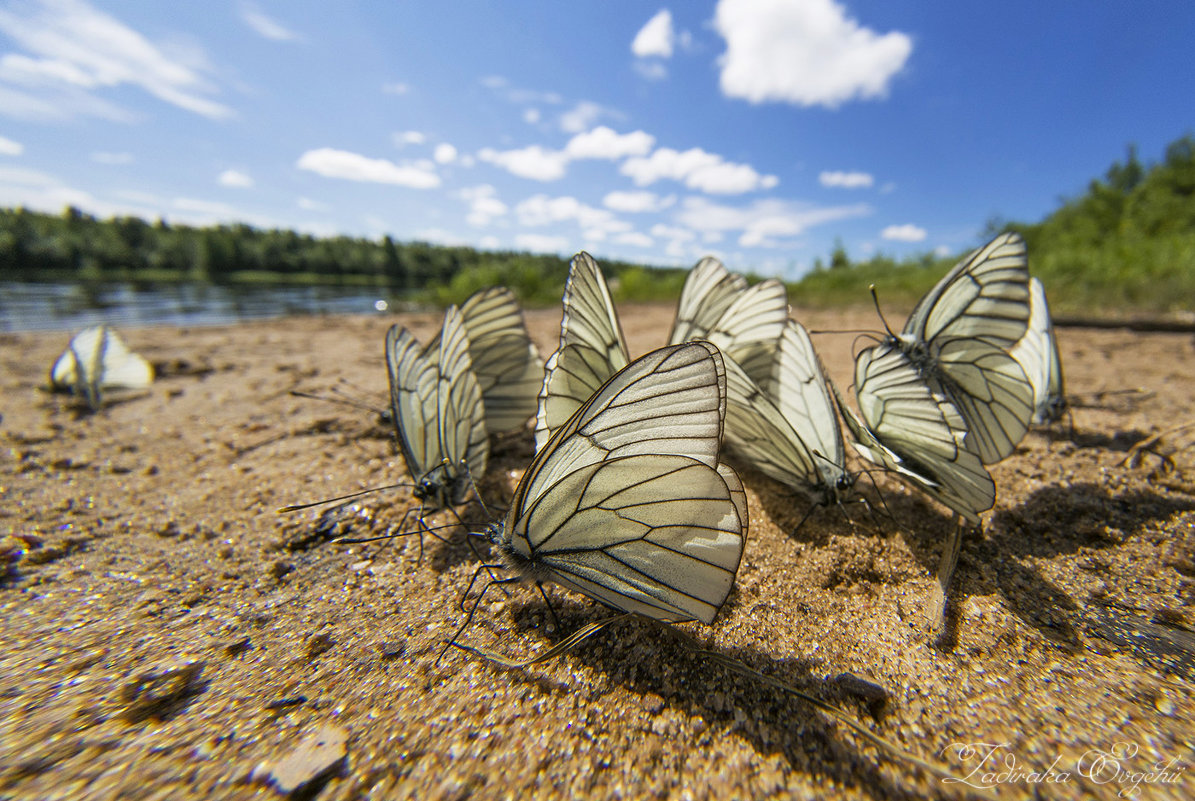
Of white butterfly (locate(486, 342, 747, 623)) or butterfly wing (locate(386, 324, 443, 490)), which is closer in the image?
white butterfly (locate(486, 342, 747, 623))

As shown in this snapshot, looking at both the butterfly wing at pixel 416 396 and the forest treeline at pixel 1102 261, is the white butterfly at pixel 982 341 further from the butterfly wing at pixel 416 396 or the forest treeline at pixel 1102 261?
the forest treeline at pixel 1102 261

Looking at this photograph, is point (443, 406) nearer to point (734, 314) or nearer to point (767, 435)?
point (767, 435)

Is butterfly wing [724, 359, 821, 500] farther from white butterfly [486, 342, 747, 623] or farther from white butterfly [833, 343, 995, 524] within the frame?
white butterfly [486, 342, 747, 623]

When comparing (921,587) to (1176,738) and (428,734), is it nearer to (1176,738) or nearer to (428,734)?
(1176,738)

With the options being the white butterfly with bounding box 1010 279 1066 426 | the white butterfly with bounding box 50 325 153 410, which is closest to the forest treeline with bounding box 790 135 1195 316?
the white butterfly with bounding box 1010 279 1066 426

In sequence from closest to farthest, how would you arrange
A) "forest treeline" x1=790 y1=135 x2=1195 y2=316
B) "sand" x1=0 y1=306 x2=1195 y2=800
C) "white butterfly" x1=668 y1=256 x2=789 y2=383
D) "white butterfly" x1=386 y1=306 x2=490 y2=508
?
"sand" x1=0 y1=306 x2=1195 y2=800 → "white butterfly" x1=386 y1=306 x2=490 y2=508 → "white butterfly" x1=668 y1=256 x2=789 y2=383 → "forest treeline" x1=790 y1=135 x2=1195 y2=316
